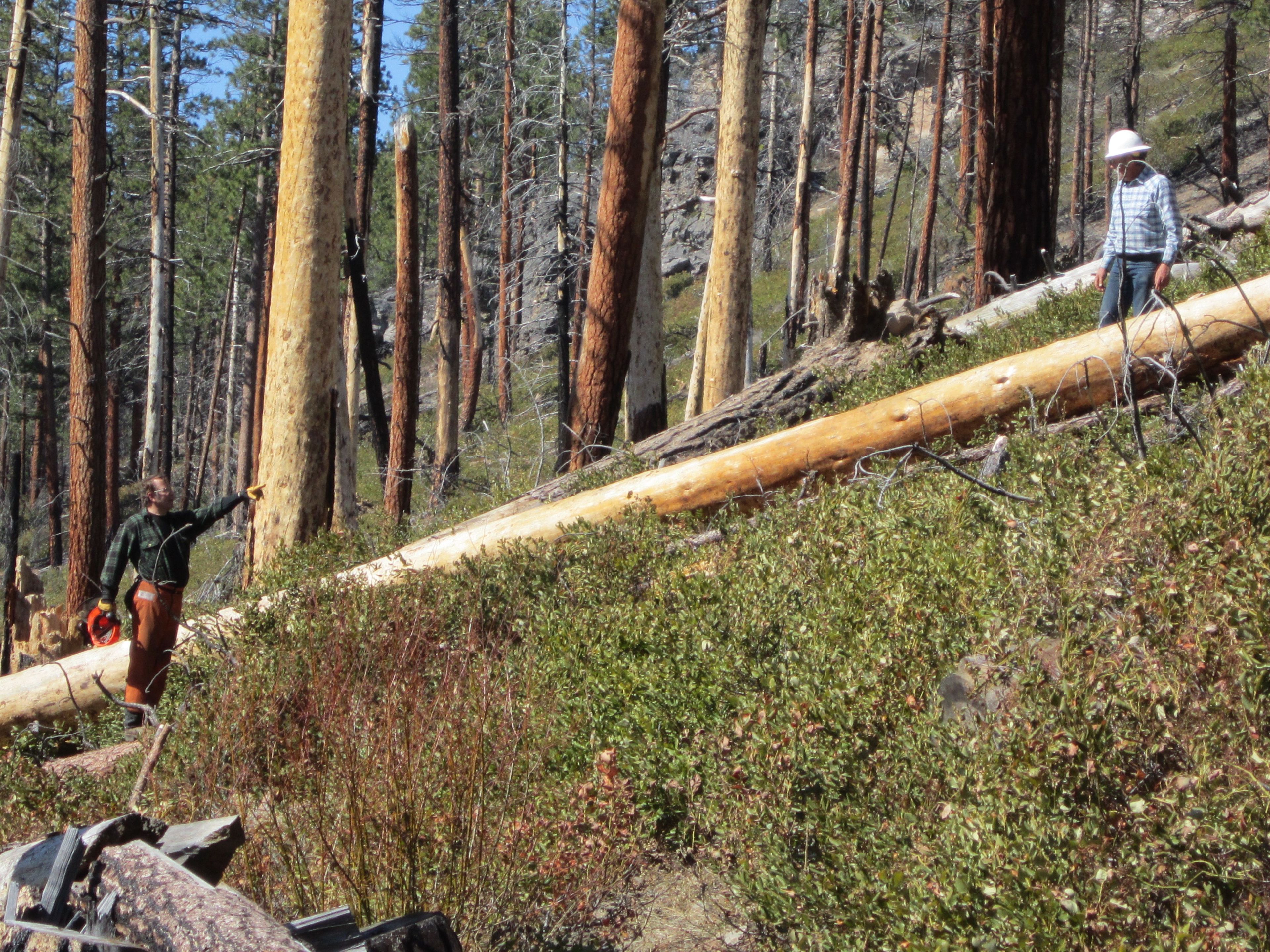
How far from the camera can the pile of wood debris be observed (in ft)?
8.81

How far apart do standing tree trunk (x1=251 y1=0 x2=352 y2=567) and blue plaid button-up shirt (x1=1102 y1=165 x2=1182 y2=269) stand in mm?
5555

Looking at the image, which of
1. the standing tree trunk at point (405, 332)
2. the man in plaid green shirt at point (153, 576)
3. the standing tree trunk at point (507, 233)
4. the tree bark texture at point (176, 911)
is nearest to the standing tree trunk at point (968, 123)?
the standing tree trunk at point (507, 233)

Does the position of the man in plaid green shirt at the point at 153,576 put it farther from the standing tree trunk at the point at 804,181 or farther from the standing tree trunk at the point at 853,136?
the standing tree trunk at the point at 853,136

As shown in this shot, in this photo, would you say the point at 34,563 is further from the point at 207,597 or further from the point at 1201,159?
the point at 1201,159

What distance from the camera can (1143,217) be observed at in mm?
6973

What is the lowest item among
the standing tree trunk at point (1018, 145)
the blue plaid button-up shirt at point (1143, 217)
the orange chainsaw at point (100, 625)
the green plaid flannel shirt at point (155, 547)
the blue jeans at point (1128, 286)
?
the orange chainsaw at point (100, 625)

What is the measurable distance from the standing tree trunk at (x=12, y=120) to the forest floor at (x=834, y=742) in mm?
10797

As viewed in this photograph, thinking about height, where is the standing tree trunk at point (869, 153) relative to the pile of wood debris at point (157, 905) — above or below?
above

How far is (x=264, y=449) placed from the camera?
812 cm

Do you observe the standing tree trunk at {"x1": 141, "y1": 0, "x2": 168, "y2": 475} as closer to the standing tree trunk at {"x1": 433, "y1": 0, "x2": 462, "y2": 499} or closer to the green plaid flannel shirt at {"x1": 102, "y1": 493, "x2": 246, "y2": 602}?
the standing tree trunk at {"x1": 433, "y1": 0, "x2": 462, "y2": 499}

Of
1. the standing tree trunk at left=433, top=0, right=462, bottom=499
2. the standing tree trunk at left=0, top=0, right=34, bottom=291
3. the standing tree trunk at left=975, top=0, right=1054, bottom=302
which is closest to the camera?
the standing tree trunk at left=975, top=0, right=1054, bottom=302

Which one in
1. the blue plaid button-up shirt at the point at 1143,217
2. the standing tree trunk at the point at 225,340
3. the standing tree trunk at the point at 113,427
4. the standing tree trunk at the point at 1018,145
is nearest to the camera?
the blue plaid button-up shirt at the point at 1143,217

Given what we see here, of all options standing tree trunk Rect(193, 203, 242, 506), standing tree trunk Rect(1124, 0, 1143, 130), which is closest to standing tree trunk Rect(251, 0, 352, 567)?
standing tree trunk Rect(1124, 0, 1143, 130)

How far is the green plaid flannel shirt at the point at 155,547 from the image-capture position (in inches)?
291
